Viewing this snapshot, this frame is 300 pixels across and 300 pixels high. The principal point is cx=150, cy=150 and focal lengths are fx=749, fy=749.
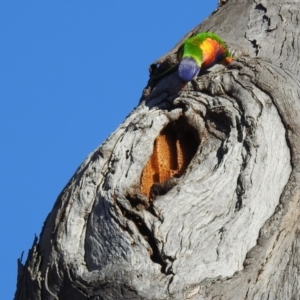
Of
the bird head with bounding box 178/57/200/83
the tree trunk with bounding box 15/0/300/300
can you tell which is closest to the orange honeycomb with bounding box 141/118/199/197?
the tree trunk with bounding box 15/0/300/300

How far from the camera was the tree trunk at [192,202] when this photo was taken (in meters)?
3.36

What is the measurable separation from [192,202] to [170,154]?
554 mm

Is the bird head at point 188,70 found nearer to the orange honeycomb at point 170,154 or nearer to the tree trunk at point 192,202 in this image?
the tree trunk at point 192,202

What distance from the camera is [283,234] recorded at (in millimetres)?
3590

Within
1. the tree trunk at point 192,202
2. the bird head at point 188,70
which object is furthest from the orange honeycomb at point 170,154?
the bird head at point 188,70

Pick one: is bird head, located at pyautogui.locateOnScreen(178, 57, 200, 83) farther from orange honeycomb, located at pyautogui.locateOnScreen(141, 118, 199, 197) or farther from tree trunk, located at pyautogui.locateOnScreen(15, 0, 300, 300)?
orange honeycomb, located at pyautogui.locateOnScreen(141, 118, 199, 197)

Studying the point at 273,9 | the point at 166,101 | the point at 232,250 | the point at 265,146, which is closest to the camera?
the point at 232,250

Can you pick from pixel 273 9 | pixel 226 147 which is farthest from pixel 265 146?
pixel 273 9

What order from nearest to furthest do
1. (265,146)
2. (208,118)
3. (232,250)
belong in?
(232,250) < (265,146) < (208,118)

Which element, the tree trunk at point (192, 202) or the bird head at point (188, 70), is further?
the bird head at point (188, 70)

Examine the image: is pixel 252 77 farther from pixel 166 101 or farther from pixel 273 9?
pixel 273 9

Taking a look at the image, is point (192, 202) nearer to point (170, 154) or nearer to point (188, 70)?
point (170, 154)

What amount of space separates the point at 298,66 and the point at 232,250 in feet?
4.47

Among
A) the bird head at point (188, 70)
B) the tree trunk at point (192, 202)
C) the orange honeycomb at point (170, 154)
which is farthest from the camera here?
the bird head at point (188, 70)
